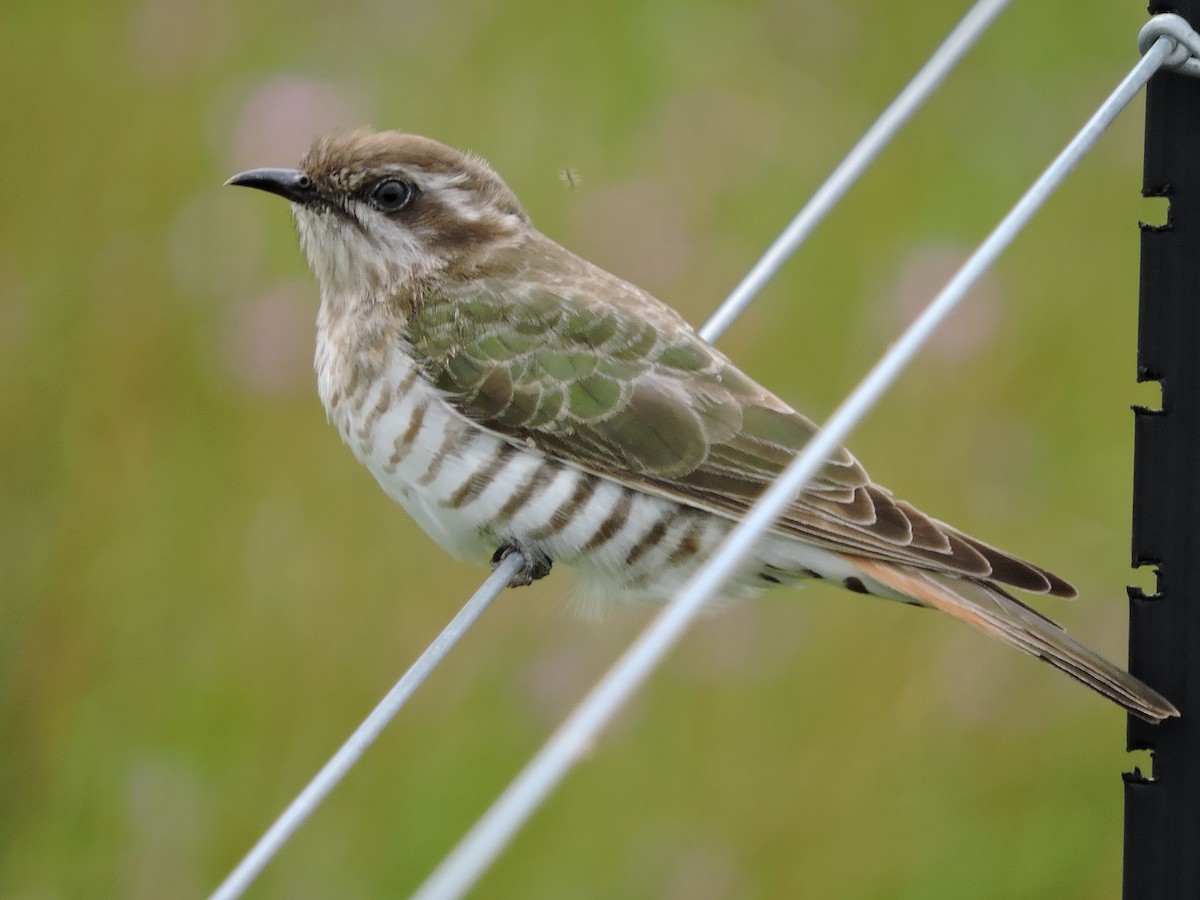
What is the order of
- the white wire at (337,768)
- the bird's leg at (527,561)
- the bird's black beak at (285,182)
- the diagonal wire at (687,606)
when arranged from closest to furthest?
the diagonal wire at (687,606), the white wire at (337,768), the bird's leg at (527,561), the bird's black beak at (285,182)

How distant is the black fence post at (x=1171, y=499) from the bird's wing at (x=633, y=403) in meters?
0.76

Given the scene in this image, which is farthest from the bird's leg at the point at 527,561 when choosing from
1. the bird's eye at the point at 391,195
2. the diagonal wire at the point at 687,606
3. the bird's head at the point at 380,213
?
the diagonal wire at the point at 687,606

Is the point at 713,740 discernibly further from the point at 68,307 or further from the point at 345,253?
the point at 68,307

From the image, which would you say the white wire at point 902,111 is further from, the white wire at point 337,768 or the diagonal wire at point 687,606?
the white wire at point 337,768

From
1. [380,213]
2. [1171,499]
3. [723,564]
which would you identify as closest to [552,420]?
[380,213]

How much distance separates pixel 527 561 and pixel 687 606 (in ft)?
5.95

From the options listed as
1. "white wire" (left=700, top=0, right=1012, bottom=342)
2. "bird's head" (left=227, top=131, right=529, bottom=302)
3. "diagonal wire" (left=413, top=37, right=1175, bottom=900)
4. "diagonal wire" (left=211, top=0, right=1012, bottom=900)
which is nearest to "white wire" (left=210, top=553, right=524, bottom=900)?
"diagonal wire" (left=211, top=0, right=1012, bottom=900)

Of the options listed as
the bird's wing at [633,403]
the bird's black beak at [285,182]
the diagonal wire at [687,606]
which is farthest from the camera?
the bird's black beak at [285,182]

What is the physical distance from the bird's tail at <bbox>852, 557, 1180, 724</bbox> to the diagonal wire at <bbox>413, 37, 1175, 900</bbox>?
704 mm

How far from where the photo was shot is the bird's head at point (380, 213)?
12.2ft

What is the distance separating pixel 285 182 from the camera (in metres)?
3.71

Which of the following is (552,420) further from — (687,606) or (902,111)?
(687,606)

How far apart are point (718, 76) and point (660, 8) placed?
394mm

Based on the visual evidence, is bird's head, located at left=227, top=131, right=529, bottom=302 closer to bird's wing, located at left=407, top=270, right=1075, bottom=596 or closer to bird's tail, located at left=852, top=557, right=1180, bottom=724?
bird's wing, located at left=407, top=270, right=1075, bottom=596
